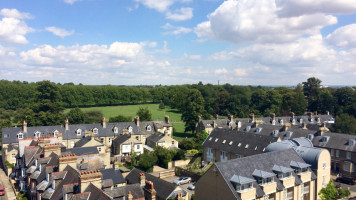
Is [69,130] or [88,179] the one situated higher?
[88,179]

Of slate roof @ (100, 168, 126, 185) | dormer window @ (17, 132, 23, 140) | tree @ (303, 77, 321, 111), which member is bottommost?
slate roof @ (100, 168, 126, 185)

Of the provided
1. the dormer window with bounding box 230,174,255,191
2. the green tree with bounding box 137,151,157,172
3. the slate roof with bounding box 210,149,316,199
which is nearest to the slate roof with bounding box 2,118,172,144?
the green tree with bounding box 137,151,157,172

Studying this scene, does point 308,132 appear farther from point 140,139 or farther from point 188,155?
point 140,139

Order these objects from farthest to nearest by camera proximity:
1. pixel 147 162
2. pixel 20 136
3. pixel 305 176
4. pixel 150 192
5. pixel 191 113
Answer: pixel 191 113, pixel 20 136, pixel 147 162, pixel 305 176, pixel 150 192

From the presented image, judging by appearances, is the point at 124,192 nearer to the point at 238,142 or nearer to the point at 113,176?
the point at 113,176

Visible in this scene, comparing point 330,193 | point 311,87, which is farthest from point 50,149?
point 311,87

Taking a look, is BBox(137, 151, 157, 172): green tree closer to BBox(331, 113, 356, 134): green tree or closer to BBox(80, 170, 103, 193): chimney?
BBox(80, 170, 103, 193): chimney
